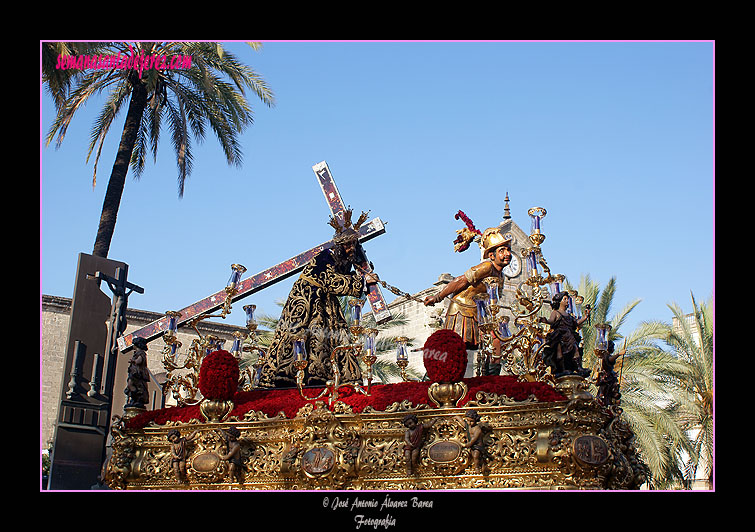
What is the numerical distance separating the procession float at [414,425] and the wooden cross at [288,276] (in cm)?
320

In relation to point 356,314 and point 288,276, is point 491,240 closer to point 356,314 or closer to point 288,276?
point 356,314

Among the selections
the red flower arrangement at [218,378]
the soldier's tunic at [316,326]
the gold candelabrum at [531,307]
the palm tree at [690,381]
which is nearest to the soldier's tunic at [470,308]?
the gold candelabrum at [531,307]

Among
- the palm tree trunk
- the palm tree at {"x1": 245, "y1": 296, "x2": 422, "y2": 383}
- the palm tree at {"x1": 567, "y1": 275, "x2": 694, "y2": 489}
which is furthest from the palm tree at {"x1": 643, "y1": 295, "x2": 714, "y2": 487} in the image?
the palm tree trunk

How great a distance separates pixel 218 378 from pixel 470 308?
390 cm

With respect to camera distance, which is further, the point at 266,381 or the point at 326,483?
the point at 266,381

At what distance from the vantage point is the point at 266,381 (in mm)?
12602

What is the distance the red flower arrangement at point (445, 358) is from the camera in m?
9.46

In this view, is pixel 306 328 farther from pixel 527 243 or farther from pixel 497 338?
pixel 527 243

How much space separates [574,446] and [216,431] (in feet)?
16.5

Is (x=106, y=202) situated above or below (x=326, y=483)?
above

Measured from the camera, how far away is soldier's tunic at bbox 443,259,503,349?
1141cm
